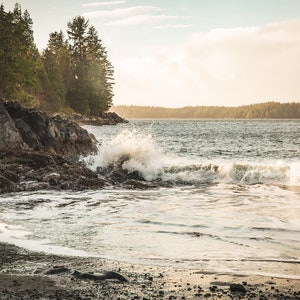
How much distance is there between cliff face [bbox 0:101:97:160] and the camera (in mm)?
20750

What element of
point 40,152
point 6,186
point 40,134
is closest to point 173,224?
point 6,186

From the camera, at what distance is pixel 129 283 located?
A: 575cm

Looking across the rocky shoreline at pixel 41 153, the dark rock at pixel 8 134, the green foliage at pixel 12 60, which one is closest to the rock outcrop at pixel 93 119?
the green foliage at pixel 12 60

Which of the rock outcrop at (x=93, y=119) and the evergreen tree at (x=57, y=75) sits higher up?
the evergreen tree at (x=57, y=75)

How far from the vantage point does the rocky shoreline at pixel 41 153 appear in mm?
16188

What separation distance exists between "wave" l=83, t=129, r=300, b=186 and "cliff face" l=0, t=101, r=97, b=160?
3.75ft

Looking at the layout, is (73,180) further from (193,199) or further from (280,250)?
(280,250)

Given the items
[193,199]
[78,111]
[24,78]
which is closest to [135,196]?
[193,199]

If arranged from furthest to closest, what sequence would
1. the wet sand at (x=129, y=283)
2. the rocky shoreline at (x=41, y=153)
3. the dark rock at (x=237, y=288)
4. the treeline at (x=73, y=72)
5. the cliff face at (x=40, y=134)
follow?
the treeline at (x=73, y=72)
the cliff face at (x=40, y=134)
the rocky shoreline at (x=41, y=153)
the dark rock at (x=237, y=288)
the wet sand at (x=129, y=283)

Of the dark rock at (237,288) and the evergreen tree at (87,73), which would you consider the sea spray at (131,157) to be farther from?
the evergreen tree at (87,73)

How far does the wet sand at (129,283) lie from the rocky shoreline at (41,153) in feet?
29.3

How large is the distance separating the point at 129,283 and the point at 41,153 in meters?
13.8

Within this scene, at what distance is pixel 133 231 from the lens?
31.3 feet

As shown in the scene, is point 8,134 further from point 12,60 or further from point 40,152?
point 12,60
